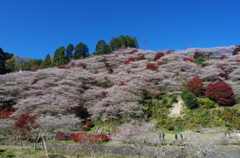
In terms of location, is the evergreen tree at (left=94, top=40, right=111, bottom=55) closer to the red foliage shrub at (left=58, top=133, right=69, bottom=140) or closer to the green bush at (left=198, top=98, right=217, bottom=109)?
the green bush at (left=198, top=98, right=217, bottom=109)

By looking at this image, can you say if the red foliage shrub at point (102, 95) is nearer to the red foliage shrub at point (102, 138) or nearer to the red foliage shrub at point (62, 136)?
the red foliage shrub at point (102, 138)

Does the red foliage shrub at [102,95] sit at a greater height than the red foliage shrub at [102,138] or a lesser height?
greater

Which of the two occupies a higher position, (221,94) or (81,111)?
(221,94)

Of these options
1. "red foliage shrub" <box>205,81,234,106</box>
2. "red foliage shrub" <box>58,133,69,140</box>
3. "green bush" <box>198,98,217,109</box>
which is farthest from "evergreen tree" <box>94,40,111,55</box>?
"red foliage shrub" <box>58,133,69,140</box>

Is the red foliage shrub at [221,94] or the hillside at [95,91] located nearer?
the hillside at [95,91]

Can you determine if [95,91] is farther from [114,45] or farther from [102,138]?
[114,45]

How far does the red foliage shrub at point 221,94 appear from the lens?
16219mm

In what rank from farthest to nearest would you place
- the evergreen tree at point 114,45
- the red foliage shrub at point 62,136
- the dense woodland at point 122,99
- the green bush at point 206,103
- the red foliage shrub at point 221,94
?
the evergreen tree at point 114,45, the green bush at point 206,103, the red foliage shrub at point 221,94, the dense woodland at point 122,99, the red foliage shrub at point 62,136

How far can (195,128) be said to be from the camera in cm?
1418

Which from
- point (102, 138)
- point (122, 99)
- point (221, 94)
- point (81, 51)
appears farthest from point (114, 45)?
point (102, 138)

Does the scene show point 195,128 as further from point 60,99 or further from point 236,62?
point 236,62

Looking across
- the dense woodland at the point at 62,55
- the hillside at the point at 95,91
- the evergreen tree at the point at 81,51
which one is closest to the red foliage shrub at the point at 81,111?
the hillside at the point at 95,91

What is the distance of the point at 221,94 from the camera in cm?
1648

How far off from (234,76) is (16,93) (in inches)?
1187
